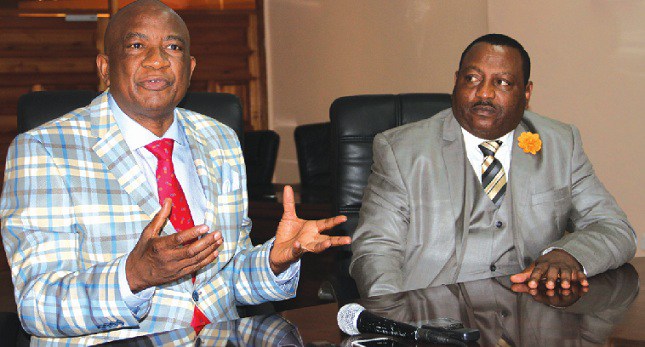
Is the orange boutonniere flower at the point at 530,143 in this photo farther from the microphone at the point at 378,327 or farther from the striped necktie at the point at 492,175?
the microphone at the point at 378,327

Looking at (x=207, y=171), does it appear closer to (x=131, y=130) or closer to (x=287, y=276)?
(x=131, y=130)

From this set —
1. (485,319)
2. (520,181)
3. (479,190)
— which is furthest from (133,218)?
(520,181)

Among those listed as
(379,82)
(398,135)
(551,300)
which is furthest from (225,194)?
(379,82)

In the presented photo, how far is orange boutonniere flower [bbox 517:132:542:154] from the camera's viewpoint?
2.72 meters

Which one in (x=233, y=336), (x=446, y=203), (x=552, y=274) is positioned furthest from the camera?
(x=446, y=203)

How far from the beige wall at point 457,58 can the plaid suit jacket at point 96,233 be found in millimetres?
2863

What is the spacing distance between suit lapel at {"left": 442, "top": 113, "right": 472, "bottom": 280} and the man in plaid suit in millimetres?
662

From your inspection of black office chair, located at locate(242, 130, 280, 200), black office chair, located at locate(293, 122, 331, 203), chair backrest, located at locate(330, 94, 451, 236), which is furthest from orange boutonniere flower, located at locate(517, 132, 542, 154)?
black office chair, located at locate(242, 130, 280, 200)

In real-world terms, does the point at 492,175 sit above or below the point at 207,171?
below

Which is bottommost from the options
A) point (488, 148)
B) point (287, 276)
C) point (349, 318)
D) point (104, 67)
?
point (287, 276)

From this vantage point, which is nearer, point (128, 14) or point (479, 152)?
point (128, 14)

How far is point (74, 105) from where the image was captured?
247 cm

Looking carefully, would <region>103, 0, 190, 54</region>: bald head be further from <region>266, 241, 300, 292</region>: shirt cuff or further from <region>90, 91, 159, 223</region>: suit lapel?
<region>266, 241, 300, 292</region>: shirt cuff

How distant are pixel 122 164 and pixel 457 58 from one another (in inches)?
162
